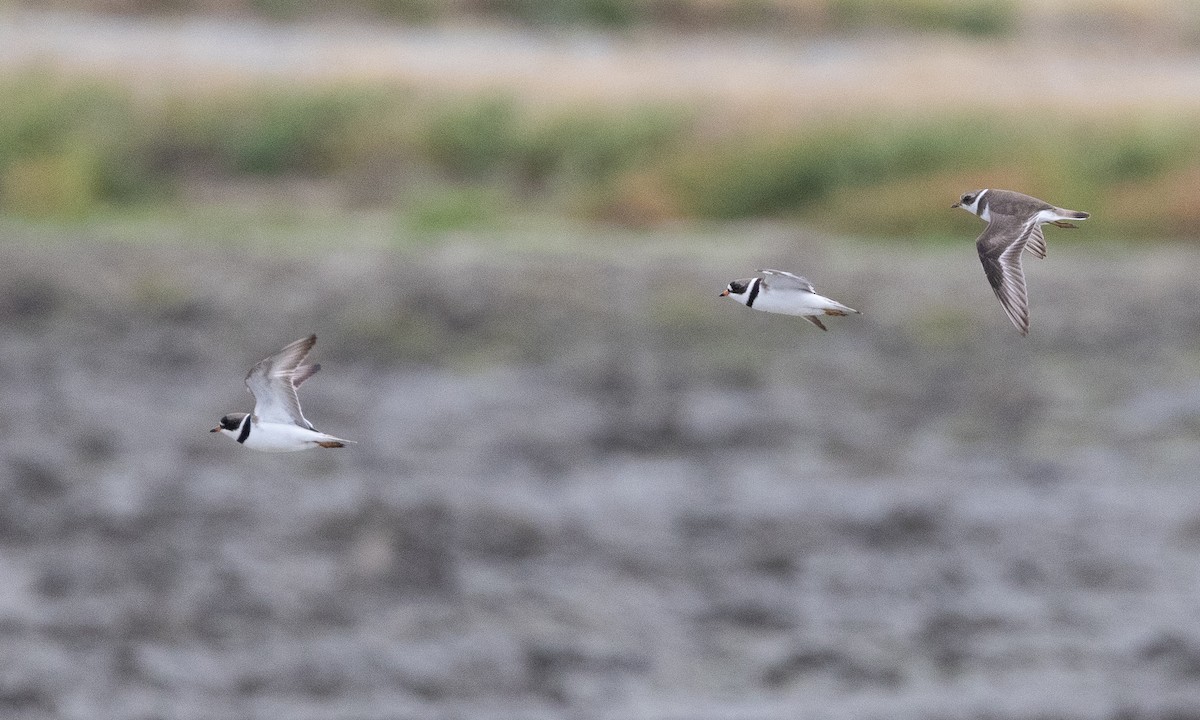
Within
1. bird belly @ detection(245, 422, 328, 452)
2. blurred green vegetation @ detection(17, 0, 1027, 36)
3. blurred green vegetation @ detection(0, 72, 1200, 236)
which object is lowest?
bird belly @ detection(245, 422, 328, 452)

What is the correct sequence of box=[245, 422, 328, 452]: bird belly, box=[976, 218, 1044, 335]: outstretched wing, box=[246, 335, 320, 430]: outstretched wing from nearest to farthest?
box=[976, 218, 1044, 335]: outstretched wing < box=[245, 422, 328, 452]: bird belly < box=[246, 335, 320, 430]: outstretched wing

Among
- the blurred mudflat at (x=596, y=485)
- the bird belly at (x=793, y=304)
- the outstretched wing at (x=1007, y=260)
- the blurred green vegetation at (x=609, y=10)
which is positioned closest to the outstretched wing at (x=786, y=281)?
the bird belly at (x=793, y=304)

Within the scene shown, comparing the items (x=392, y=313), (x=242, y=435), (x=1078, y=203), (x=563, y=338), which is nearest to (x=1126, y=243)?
(x=1078, y=203)

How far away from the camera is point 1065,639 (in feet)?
68.3

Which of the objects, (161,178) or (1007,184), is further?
(161,178)

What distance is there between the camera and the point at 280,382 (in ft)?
17.1

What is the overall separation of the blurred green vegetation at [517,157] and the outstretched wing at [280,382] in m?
26.0

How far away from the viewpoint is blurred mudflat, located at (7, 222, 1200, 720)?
20.0 m

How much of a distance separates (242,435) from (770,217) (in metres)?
28.5

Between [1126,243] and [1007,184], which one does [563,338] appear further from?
[1126,243]

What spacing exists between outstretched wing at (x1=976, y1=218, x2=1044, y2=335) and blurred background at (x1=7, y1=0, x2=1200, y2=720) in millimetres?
14816

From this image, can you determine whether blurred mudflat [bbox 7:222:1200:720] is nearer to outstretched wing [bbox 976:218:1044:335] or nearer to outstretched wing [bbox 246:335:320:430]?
outstretched wing [bbox 246:335:320:430]

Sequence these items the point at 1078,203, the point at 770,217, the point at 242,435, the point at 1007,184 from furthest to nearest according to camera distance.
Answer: the point at 770,217
the point at 1078,203
the point at 1007,184
the point at 242,435

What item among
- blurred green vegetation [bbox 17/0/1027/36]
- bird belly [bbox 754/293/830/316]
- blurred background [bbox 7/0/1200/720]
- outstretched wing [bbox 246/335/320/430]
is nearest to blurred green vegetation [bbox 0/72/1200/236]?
blurred background [bbox 7/0/1200/720]
